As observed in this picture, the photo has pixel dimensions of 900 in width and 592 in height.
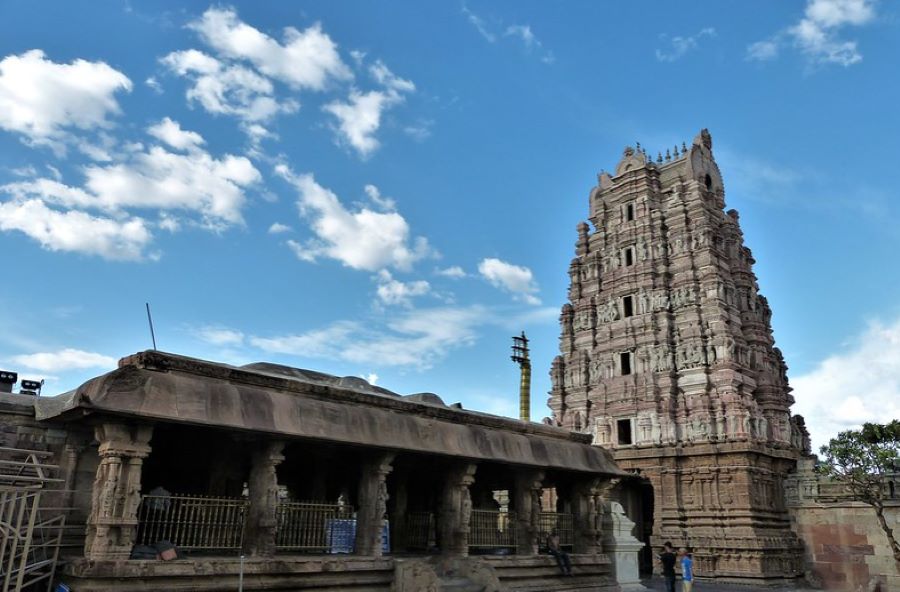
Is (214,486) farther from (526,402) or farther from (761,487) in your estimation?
(526,402)

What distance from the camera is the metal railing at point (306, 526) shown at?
45.5 ft

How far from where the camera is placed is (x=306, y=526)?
14.8 meters

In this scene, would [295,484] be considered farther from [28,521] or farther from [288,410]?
[28,521]

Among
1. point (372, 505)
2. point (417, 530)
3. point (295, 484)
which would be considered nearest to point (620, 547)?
point (417, 530)

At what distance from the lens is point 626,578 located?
2036 centimetres

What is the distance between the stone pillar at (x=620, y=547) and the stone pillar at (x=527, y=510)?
10.7ft

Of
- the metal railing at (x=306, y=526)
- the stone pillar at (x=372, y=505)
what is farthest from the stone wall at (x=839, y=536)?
the metal railing at (x=306, y=526)

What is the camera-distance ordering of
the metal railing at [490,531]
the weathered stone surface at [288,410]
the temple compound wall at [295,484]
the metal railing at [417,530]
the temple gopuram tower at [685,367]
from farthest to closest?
the temple gopuram tower at [685,367], the metal railing at [417,530], the metal railing at [490,531], the weathered stone surface at [288,410], the temple compound wall at [295,484]

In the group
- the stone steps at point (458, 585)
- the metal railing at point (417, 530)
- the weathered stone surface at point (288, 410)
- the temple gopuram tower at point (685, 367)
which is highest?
the temple gopuram tower at point (685, 367)

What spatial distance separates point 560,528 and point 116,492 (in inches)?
494

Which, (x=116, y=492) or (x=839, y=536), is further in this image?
(x=839, y=536)

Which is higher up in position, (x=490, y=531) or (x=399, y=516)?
(x=399, y=516)

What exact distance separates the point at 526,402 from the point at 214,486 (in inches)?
1478

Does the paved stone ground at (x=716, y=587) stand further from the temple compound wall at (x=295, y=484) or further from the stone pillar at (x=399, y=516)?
the stone pillar at (x=399, y=516)
